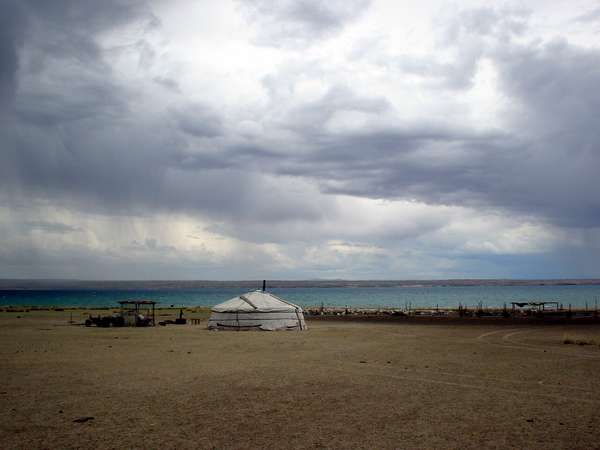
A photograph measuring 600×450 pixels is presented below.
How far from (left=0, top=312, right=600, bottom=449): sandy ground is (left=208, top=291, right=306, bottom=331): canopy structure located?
42.2 ft

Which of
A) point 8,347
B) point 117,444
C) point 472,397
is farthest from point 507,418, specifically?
point 8,347

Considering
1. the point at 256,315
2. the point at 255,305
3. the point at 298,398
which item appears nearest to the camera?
the point at 298,398

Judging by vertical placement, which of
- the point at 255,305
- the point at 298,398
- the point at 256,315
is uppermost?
the point at 255,305

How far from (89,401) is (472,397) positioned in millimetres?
9027

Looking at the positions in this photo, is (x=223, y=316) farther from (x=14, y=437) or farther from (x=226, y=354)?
(x=14, y=437)

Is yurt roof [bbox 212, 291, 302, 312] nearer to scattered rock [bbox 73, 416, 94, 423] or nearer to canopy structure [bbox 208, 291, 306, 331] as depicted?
canopy structure [bbox 208, 291, 306, 331]

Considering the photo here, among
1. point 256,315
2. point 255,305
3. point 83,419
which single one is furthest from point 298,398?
point 255,305

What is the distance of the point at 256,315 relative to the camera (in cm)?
3778

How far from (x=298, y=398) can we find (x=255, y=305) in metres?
25.0

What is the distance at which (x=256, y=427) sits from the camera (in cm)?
1077

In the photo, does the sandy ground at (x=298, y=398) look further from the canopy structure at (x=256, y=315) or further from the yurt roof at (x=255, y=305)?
the yurt roof at (x=255, y=305)

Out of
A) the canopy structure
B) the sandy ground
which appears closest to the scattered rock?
the sandy ground

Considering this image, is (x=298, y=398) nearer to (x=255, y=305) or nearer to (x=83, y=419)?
(x=83, y=419)

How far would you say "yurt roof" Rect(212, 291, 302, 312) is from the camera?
125ft
